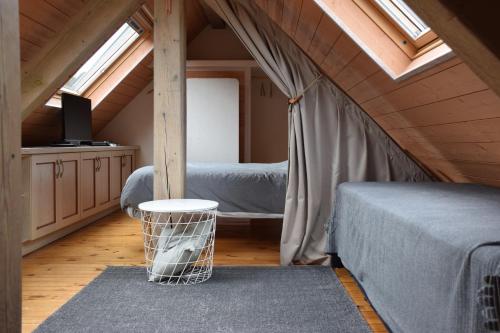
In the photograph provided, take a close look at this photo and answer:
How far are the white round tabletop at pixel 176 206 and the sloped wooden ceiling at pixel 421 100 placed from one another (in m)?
1.12

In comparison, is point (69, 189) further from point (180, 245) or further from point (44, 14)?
point (180, 245)

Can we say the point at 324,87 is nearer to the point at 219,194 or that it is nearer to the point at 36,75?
the point at 219,194

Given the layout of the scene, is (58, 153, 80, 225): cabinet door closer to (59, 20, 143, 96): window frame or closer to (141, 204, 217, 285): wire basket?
(59, 20, 143, 96): window frame

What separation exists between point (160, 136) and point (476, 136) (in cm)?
185

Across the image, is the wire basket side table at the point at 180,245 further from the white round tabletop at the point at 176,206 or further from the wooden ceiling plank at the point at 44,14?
the wooden ceiling plank at the point at 44,14

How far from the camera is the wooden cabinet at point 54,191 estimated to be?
3346 mm

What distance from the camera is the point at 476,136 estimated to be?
6.52 ft

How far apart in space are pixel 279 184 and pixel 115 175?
234 cm

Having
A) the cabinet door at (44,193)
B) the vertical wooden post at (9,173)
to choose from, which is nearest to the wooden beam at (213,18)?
the cabinet door at (44,193)

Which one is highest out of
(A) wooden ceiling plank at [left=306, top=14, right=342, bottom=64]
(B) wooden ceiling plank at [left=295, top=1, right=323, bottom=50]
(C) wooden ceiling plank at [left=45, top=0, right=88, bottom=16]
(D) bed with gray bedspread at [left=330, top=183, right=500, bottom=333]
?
(C) wooden ceiling plank at [left=45, top=0, right=88, bottom=16]

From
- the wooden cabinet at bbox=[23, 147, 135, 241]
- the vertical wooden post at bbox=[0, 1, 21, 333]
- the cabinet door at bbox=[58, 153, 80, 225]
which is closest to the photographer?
the vertical wooden post at bbox=[0, 1, 21, 333]

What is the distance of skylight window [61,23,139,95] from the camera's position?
4.69 metres

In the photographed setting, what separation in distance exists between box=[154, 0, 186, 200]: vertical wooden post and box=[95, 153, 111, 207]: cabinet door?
187 cm

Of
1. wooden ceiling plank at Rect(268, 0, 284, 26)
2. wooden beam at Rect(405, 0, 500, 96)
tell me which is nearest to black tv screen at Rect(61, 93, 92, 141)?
wooden ceiling plank at Rect(268, 0, 284, 26)
